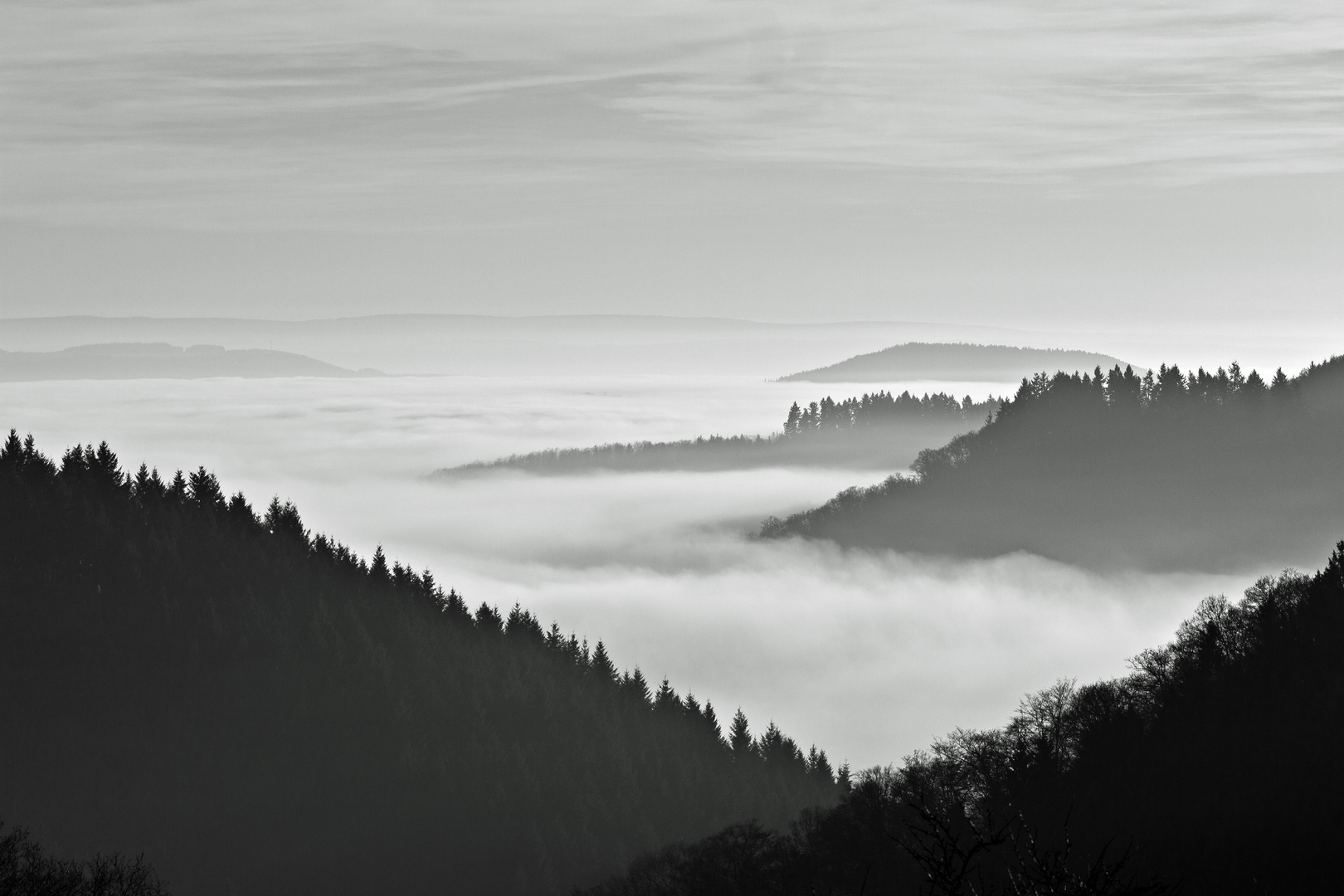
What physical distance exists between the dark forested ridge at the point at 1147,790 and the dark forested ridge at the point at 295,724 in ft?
78.7

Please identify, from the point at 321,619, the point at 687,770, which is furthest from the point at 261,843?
the point at 687,770

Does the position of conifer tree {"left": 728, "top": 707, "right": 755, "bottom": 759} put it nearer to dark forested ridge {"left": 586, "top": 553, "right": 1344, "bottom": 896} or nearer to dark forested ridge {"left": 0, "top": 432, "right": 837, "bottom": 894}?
dark forested ridge {"left": 0, "top": 432, "right": 837, "bottom": 894}

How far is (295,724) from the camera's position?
8975cm

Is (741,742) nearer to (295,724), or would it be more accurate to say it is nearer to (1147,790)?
(295,724)

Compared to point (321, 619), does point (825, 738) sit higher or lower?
lower

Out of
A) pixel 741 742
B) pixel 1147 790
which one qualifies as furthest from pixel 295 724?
pixel 1147 790

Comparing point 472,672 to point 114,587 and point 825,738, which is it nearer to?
point 114,587

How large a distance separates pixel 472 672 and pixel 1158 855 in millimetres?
67873

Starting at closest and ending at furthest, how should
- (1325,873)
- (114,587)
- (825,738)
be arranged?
(1325,873) < (114,587) < (825,738)

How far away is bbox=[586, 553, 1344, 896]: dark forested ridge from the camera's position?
43.5 metres

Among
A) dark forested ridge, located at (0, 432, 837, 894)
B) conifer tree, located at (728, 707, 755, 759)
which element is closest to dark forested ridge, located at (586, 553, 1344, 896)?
dark forested ridge, located at (0, 432, 837, 894)

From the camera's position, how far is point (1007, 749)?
5734cm

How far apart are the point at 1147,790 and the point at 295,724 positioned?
60.8 metres

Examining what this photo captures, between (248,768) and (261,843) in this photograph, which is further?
(248,768)
